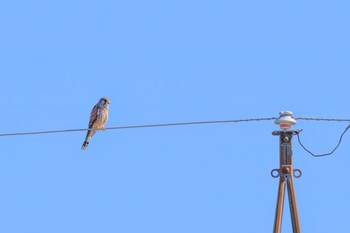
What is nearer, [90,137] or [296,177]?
[296,177]

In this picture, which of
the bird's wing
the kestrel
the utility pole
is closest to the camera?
the utility pole

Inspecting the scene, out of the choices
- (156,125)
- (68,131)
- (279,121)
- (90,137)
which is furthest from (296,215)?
(90,137)

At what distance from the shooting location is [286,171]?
15.5 m

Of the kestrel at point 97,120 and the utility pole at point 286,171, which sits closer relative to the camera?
the utility pole at point 286,171

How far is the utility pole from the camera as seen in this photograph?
597 inches

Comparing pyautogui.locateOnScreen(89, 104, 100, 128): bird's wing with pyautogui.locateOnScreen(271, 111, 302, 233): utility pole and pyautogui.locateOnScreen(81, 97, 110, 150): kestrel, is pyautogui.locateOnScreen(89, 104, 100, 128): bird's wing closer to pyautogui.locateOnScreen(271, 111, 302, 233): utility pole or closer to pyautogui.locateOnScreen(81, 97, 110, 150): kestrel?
pyautogui.locateOnScreen(81, 97, 110, 150): kestrel

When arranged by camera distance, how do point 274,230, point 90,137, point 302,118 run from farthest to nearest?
point 90,137
point 302,118
point 274,230

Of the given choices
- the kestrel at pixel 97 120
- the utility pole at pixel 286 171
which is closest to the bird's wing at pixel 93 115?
the kestrel at pixel 97 120

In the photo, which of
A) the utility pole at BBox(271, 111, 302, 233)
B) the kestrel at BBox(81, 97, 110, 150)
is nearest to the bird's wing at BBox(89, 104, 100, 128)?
the kestrel at BBox(81, 97, 110, 150)

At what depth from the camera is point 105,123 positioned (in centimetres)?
2481

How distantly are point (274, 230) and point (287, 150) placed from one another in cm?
125

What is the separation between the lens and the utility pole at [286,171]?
49.8 ft

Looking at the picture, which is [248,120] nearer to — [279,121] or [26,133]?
[279,121]

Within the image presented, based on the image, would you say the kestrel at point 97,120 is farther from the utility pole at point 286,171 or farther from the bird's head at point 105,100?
the utility pole at point 286,171
